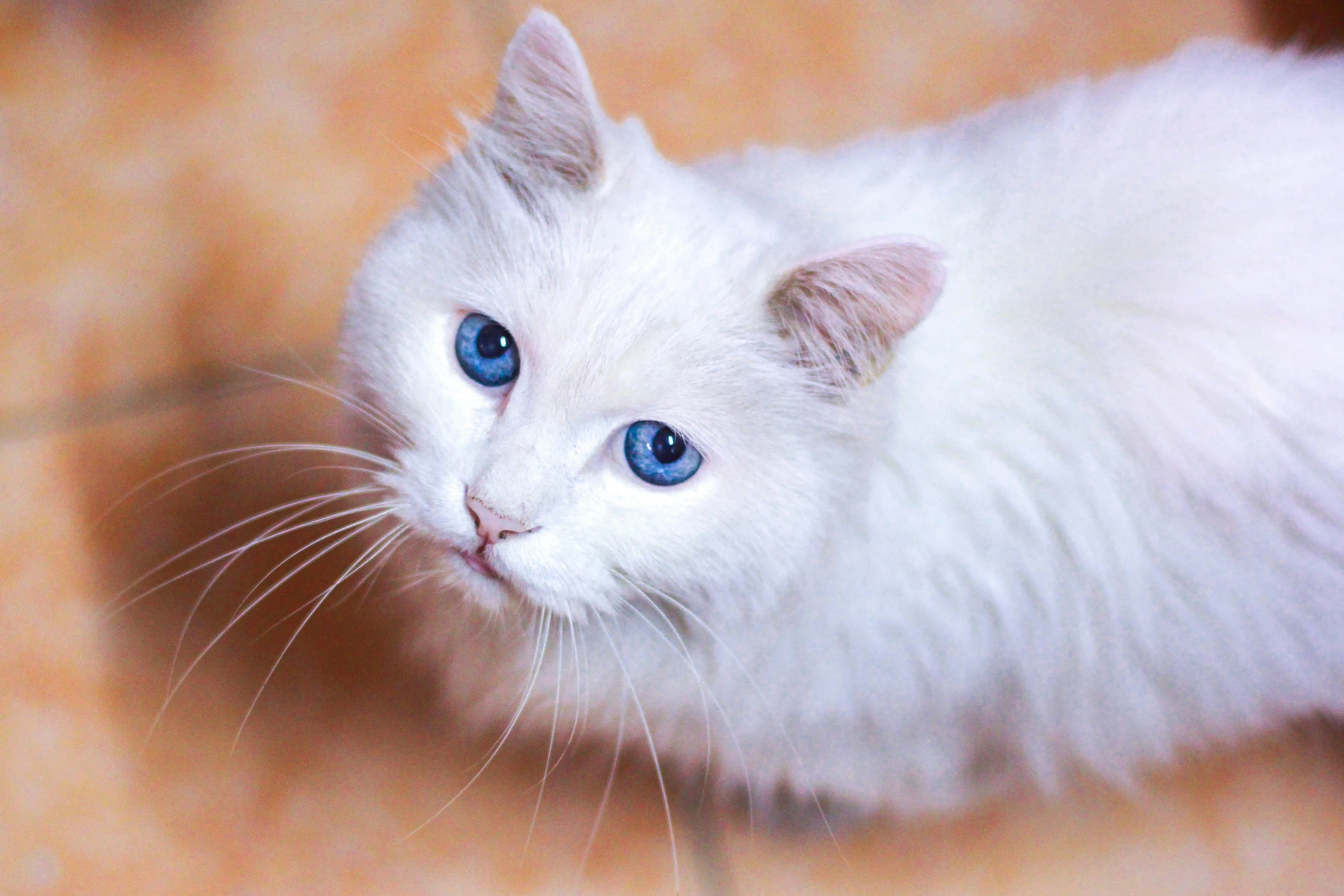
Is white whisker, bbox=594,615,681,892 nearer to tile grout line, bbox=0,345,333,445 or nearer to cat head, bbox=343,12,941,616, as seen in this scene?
cat head, bbox=343,12,941,616

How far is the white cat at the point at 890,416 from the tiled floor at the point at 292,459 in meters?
0.26

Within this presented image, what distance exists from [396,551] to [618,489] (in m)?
0.37

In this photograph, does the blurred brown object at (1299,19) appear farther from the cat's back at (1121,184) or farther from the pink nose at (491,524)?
the pink nose at (491,524)

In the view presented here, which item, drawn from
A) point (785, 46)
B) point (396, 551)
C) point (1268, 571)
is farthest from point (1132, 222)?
point (785, 46)

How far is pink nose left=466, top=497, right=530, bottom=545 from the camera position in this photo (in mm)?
675

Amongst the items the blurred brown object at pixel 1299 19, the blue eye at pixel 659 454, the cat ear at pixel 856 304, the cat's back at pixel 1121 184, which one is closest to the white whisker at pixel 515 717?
the blue eye at pixel 659 454

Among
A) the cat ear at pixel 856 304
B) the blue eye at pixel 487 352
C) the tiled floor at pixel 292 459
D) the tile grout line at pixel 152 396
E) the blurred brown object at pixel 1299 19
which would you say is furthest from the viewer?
the blurred brown object at pixel 1299 19

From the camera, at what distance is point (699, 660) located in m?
0.83

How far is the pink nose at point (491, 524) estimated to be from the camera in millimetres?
675

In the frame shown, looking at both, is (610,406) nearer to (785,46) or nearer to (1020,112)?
(1020,112)

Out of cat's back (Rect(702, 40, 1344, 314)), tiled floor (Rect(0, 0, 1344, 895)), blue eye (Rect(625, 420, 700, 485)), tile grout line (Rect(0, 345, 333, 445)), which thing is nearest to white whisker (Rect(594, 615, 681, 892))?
tiled floor (Rect(0, 0, 1344, 895))

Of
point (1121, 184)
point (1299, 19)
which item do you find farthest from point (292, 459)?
point (1299, 19)

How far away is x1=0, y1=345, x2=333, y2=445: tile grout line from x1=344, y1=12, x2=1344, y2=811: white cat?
0.57m

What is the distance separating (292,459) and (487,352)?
25.0 inches
